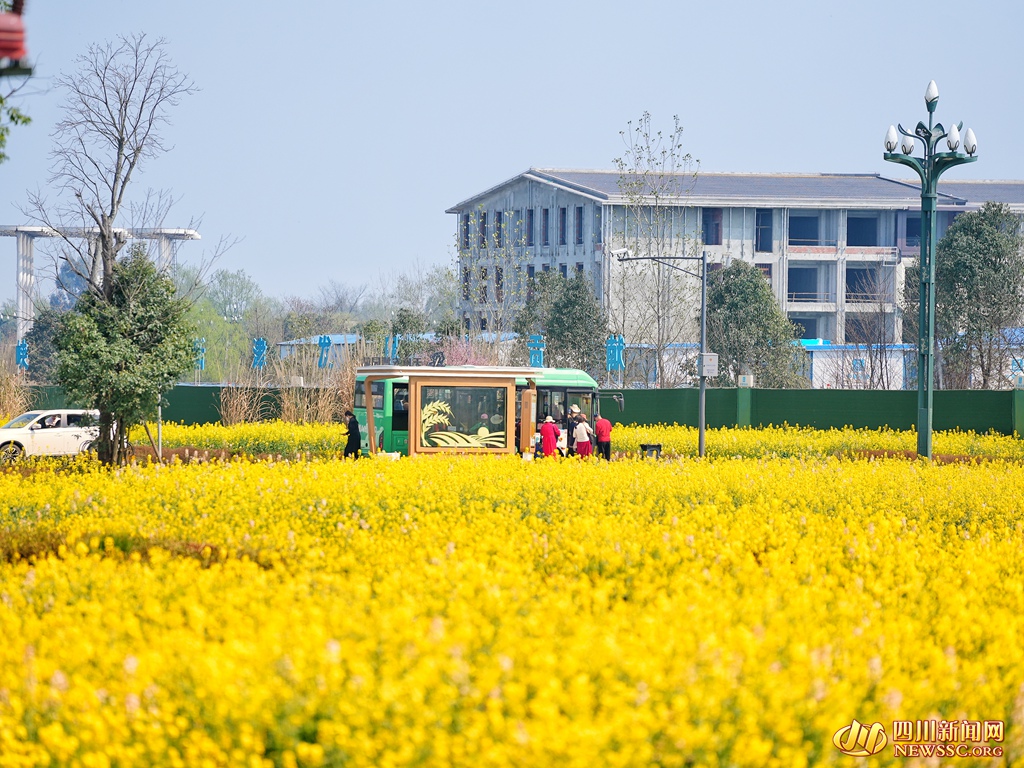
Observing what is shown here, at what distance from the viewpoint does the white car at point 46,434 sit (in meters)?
30.0

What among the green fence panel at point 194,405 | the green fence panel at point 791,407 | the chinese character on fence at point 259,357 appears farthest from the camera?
the chinese character on fence at point 259,357

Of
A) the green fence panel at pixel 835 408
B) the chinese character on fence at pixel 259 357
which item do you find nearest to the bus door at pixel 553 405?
the green fence panel at pixel 835 408

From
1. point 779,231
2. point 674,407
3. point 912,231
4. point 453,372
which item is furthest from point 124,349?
point 912,231

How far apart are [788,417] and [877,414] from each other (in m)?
3.02

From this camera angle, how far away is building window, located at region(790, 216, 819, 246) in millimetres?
72750

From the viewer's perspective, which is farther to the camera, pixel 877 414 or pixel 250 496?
pixel 877 414

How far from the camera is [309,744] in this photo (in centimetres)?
455

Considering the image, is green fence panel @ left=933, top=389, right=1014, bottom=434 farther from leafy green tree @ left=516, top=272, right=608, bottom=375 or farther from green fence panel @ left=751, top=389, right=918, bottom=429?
leafy green tree @ left=516, top=272, right=608, bottom=375

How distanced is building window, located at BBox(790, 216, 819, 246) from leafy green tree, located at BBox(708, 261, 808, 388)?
914 inches

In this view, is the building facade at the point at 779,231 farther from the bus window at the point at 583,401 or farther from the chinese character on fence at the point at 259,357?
the bus window at the point at 583,401

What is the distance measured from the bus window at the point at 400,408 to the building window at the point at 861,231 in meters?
54.2

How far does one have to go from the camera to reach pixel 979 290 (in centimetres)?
4109

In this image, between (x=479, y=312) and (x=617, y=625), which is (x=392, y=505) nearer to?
(x=617, y=625)

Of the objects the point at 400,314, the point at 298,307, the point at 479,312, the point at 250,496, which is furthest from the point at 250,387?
the point at 298,307
